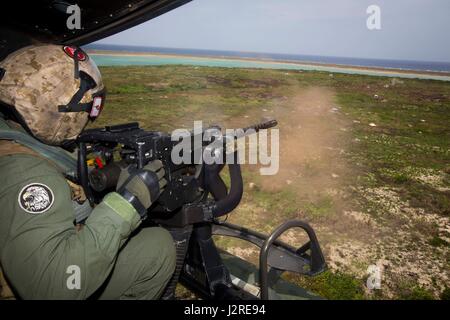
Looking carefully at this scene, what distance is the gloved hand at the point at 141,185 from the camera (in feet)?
6.55

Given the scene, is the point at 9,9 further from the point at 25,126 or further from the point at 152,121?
the point at 152,121

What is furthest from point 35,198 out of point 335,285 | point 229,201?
point 335,285

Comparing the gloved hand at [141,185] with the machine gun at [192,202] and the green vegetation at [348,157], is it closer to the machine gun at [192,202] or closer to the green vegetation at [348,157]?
the machine gun at [192,202]

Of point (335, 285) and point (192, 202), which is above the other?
point (192, 202)

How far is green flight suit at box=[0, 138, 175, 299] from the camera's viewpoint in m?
1.62

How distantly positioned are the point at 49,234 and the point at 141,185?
580mm

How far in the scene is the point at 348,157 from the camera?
26.5 feet

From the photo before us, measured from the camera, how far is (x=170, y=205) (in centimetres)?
251

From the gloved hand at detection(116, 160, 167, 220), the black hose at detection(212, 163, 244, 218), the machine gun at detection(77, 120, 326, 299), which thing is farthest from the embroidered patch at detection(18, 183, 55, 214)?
the black hose at detection(212, 163, 244, 218)

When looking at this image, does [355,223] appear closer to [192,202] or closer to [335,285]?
[335,285]

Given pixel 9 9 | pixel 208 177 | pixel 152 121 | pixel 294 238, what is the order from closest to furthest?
1. pixel 208 177
2. pixel 9 9
3. pixel 294 238
4. pixel 152 121

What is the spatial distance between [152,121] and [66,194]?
9.15 metres

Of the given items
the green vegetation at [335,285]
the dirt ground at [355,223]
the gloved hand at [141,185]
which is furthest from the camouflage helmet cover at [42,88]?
the green vegetation at [335,285]
